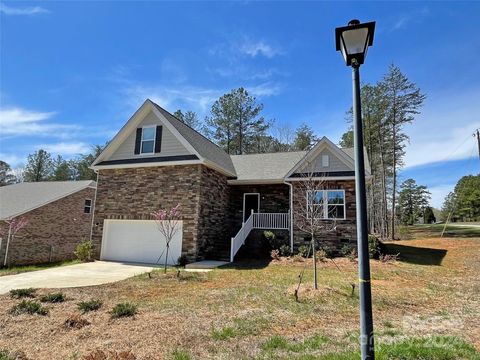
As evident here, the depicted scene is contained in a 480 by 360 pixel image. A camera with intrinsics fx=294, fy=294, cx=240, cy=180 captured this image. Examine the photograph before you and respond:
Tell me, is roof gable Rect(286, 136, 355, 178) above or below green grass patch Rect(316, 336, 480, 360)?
above

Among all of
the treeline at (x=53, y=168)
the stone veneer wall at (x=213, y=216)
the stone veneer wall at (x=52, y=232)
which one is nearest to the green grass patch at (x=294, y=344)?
the stone veneer wall at (x=213, y=216)

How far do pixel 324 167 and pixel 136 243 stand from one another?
1023cm

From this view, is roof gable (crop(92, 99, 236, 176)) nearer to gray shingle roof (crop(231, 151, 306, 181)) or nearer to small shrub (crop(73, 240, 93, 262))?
gray shingle roof (crop(231, 151, 306, 181))

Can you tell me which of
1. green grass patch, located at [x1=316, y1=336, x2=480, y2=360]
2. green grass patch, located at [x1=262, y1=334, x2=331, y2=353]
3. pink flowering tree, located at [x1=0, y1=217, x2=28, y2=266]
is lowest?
green grass patch, located at [x1=262, y1=334, x2=331, y2=353]

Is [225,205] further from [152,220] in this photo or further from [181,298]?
[181,298]

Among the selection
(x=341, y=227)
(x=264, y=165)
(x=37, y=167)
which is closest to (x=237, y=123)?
(x=264, y=165)

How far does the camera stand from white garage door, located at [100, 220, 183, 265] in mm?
13774

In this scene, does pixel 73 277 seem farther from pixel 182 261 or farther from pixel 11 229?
pixel 11 229

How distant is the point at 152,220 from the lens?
14.3 meters

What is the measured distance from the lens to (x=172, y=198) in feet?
45.8

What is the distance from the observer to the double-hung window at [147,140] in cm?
1508

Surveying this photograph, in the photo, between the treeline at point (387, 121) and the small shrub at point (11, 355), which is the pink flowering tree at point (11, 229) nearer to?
the small shrub at point (11, 355)

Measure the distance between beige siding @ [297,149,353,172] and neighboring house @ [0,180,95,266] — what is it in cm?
1800

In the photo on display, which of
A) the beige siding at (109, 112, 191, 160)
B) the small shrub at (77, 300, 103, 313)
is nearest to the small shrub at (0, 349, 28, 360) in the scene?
the small shrub at (77, 300, 103, 313)
